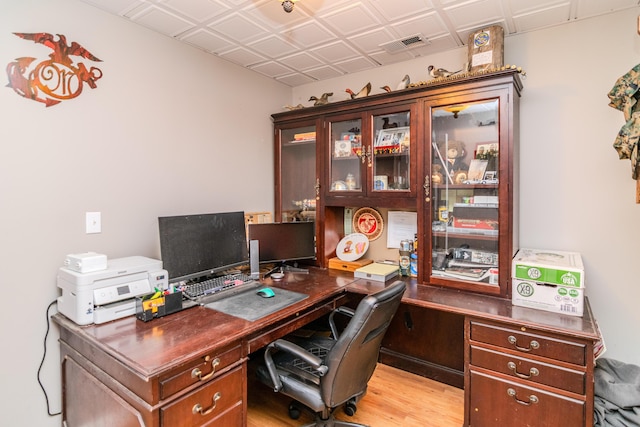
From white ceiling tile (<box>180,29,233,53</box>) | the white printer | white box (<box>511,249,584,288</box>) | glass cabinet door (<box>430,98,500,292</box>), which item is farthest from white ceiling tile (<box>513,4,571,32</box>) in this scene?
the white printer

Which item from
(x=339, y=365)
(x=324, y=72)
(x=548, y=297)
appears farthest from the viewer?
(x=324, y=72)

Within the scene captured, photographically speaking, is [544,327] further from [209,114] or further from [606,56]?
[209,114]

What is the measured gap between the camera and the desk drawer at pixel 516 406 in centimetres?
161

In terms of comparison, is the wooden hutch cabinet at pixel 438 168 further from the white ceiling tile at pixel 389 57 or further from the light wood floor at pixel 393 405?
the light wood floor at pixel 393 405

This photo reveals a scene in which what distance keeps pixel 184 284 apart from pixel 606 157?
271 centimetres

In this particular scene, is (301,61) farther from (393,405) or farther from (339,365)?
(393,405)

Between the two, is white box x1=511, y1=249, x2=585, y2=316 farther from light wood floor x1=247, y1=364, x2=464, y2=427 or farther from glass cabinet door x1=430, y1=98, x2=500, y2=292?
light wood floor x1=247, y1=364, x2=464, y2=427

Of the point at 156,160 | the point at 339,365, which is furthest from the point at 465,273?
the point at 156,160

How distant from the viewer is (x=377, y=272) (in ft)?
8.07

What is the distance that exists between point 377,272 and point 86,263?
5.85 feet

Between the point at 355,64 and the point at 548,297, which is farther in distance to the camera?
the point at 355,64

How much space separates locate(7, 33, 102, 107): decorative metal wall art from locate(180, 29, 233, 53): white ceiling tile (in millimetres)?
631

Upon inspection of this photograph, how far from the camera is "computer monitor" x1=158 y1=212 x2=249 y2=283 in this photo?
1.93 meters

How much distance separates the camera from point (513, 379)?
1.74 m
